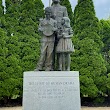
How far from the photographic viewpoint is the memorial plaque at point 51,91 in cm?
680

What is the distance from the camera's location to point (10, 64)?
533 inches

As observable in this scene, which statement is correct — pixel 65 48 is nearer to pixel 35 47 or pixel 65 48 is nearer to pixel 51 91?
pixel 51 91

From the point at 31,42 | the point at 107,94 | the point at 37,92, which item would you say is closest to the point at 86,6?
the point at 31,42

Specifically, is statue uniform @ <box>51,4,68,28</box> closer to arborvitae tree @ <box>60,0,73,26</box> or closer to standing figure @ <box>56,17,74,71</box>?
standing figure @ <box>56,17,74,71</box>

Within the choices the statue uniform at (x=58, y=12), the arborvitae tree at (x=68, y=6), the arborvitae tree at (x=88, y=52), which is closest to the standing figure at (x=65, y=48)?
the statue uniform at (x=58, y=12)

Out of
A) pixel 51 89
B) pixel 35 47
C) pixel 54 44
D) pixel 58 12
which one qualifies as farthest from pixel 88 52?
pixel 51 89

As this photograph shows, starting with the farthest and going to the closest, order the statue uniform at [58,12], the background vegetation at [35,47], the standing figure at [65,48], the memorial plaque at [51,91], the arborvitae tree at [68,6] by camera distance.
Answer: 1. the arborvitae tree at [68,6]
2. the background vegetation at [35,47]
3. the statue uniform at [58,12]
4. the standing figure at [65,48]
5. the memorial plaque at [51,91]

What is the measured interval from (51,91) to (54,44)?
1.31m

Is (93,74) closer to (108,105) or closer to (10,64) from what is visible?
(108,105)

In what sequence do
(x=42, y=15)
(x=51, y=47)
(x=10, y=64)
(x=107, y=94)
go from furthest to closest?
(x=42, y=15) → (x=107, y=94) → (x=10, y=64) → (x=51, y=47)

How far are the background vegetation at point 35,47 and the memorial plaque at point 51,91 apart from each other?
6380 mm

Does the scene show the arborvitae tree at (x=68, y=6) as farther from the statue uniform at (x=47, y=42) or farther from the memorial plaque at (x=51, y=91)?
the memorial plaque at (x=51, y=91)

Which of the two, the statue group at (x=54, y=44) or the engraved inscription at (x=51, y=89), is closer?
the engraved inscription at (x=51, y=89)

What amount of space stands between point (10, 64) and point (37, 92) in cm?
691
